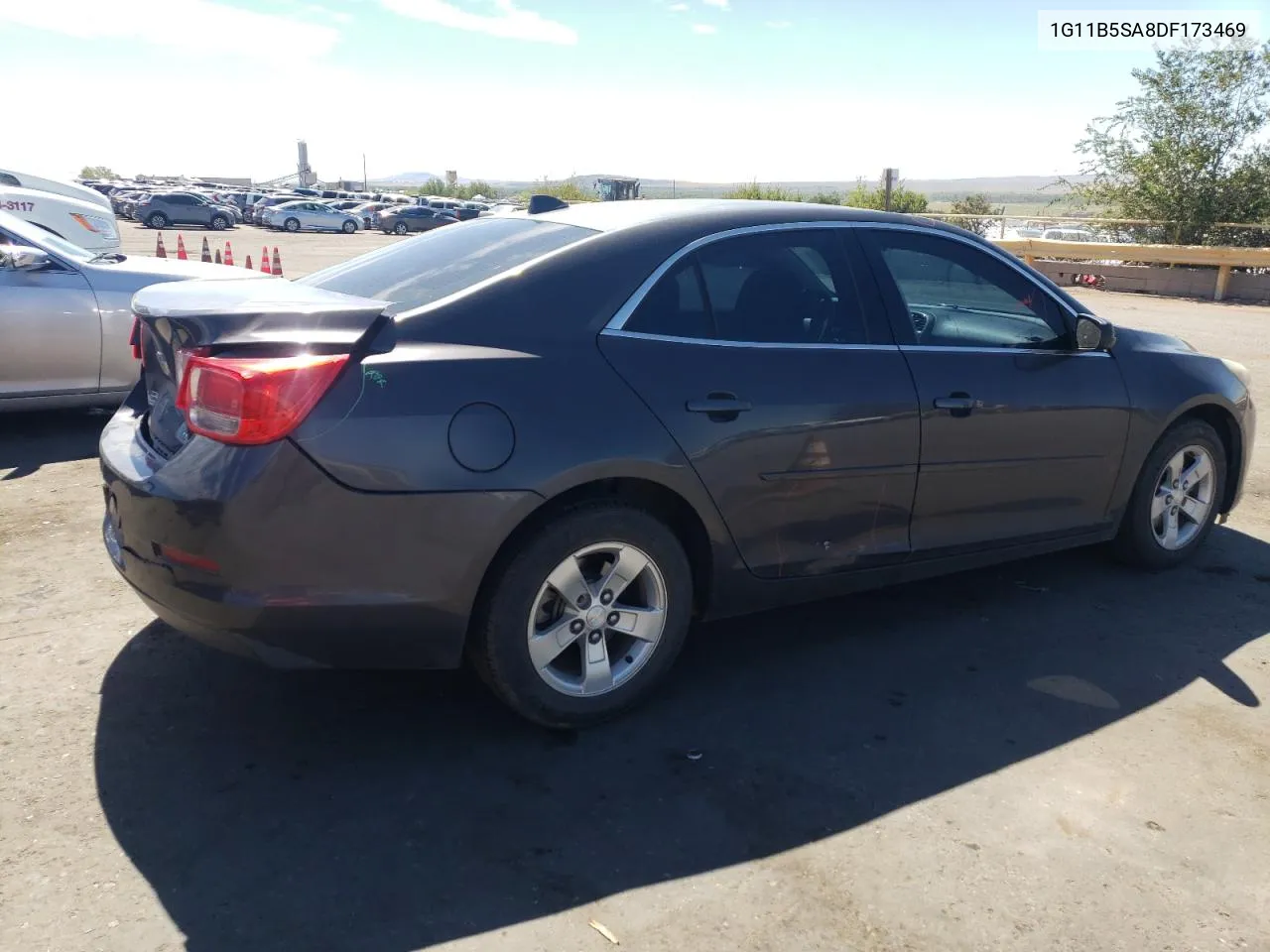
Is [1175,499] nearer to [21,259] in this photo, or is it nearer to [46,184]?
[21,259]

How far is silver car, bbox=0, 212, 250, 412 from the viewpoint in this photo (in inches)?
268

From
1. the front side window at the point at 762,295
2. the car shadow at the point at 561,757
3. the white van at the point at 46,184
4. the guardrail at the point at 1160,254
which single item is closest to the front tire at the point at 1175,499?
the car shadow at the point at 561,757

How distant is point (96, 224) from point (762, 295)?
14.3 m

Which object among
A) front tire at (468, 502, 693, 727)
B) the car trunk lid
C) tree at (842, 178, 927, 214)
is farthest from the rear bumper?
tree at (842, 178, 927, 214)

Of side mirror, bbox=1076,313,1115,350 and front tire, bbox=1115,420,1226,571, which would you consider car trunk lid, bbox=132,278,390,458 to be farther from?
front tire, bbox=1115,420,1226,571

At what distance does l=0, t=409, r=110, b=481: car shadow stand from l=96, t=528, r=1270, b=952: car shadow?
121 inches

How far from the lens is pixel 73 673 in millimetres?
3818

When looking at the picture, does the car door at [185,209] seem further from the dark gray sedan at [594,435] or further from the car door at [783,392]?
the car door at [783,392]

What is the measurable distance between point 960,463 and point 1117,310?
611 inches

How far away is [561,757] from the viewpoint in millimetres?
3414

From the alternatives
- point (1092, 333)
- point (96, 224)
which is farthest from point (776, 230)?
point (96, 224)

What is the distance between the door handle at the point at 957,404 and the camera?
411cm

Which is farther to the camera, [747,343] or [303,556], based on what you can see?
[747,343]

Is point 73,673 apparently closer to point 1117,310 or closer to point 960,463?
point 960,463
